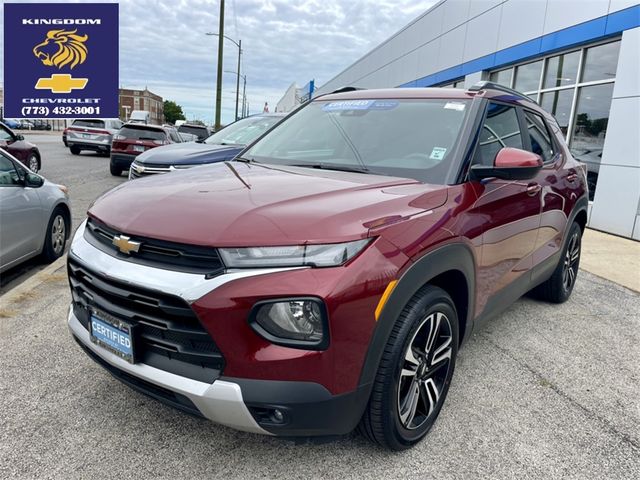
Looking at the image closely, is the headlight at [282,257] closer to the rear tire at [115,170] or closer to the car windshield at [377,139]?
the car windshield at [377,139]

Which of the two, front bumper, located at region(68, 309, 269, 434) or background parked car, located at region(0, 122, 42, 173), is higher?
background parked car, located at region(0, 122, 42, 173)

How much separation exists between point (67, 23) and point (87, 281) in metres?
8.10

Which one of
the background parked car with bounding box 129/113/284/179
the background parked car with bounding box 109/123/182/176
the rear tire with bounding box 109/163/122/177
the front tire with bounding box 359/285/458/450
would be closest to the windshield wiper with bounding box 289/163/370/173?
the front tire with bounding box 359/285/458/450

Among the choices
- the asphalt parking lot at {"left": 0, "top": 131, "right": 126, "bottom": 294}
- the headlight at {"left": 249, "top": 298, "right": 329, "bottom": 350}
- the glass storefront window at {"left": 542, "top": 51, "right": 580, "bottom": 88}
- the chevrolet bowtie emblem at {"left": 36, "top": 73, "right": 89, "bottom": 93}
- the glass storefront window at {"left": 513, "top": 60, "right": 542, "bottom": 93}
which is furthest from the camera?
the glass storefront window at {"left": 513, "top": 60, "right": 542, "bottom": 93}

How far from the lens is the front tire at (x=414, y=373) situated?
6.79ft

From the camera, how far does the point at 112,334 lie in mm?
2105

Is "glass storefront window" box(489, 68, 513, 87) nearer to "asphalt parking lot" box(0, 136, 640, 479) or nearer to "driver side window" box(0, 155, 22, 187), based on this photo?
"asphalt parking lot" box(0, 136, 640, 479)

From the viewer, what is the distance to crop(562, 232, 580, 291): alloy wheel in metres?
4.47

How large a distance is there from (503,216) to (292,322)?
65.1 inches

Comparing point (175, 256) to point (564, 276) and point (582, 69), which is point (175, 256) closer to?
point (564, 276)

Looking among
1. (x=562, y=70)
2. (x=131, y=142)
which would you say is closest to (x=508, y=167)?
(x=562, y=70)

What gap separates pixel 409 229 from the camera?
2.12 m

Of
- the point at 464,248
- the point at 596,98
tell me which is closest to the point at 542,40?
the point at 596,98

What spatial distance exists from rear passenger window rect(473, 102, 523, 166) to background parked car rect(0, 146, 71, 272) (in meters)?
Answer: 4.05
